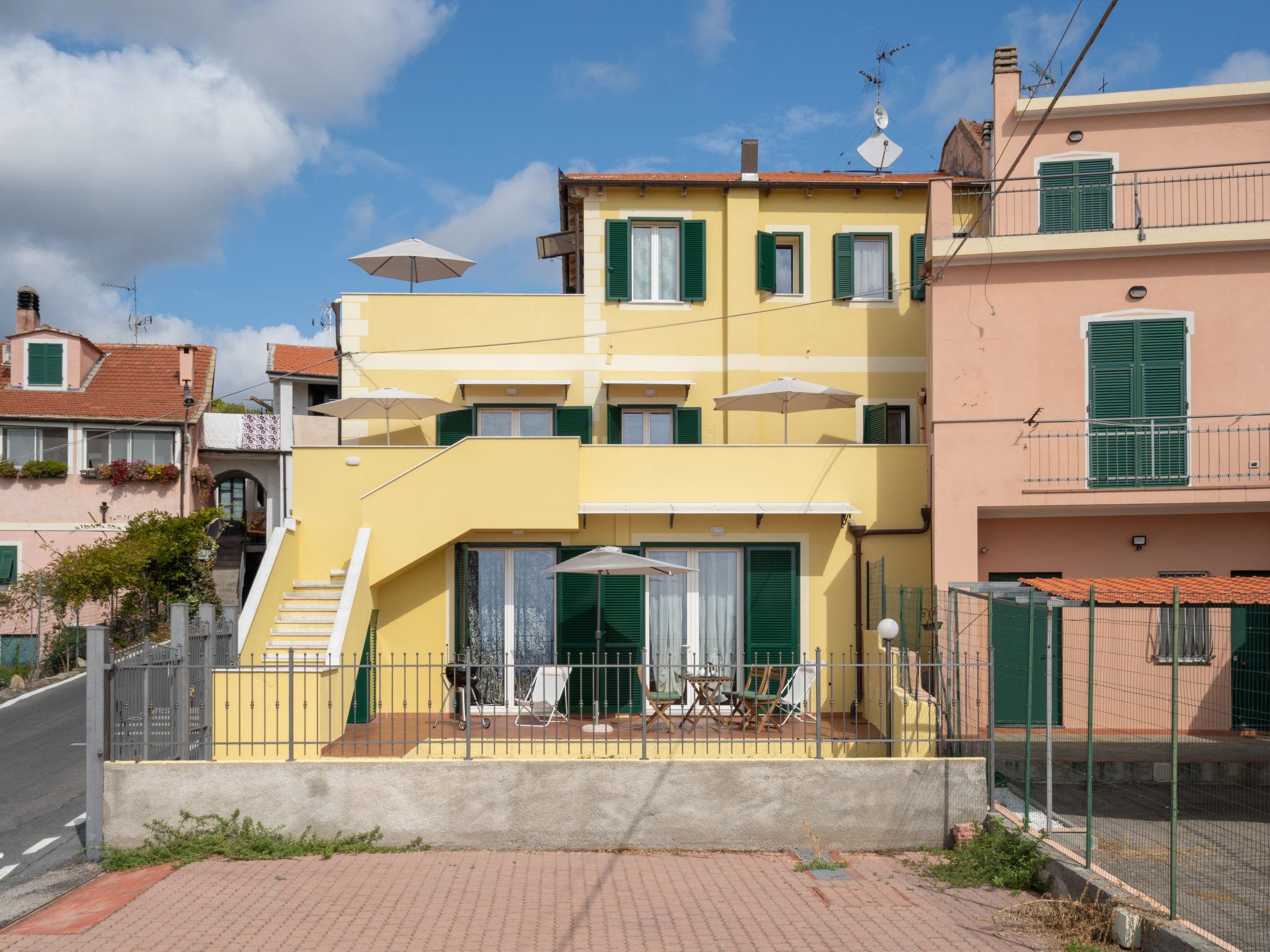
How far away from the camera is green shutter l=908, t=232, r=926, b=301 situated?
17.9 metres

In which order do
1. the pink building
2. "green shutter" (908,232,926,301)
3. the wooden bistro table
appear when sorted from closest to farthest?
the wooden bistro table
"green shutter" (908,232,926,301)
the pink building

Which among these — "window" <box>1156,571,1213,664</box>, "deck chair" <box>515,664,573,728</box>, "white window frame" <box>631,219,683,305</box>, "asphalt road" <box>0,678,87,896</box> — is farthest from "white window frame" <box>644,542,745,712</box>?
"asphalt road" <box>0,678,87,896</box>

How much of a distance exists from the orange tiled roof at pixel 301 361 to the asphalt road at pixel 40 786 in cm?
1721

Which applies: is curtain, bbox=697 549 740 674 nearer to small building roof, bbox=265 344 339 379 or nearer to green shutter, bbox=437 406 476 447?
green shutter, bbox=437 406 476 447

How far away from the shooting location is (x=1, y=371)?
2784 centimetres

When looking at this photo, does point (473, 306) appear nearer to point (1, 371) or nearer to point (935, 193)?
point (935, 193)

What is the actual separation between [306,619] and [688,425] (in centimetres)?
740

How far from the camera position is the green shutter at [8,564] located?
24.6 meters

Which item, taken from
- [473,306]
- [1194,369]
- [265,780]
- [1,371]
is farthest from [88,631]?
[1,371]

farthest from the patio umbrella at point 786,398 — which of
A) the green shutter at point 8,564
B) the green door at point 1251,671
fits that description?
the green shutter at point 8,564

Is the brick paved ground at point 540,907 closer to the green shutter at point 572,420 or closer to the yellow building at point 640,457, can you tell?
the yellow building at point 640,457

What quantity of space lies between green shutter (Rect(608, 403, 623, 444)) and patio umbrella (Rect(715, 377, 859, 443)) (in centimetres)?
219

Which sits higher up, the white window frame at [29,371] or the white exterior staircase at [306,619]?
the white window frame at [29,371]

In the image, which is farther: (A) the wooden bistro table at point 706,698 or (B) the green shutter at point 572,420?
(B) the green shutter at point 572,420
